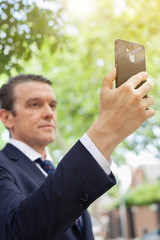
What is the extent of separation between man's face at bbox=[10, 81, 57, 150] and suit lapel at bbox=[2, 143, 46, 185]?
7.4 inches

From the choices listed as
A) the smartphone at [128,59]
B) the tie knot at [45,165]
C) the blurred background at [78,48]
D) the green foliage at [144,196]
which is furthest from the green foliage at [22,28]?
the green foliage at [144,196]

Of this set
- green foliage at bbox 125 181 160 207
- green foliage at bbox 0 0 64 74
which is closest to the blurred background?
green foliage at bbox 0 0 64 74

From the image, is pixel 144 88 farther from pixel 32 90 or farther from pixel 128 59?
pixel 32 90

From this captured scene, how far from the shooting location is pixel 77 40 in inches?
327

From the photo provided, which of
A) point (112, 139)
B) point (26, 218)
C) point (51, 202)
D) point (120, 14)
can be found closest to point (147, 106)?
point (112, 139)

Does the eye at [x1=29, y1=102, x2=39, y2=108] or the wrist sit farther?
the eye at [x1=29, y1=102, x2=39, y2=108]

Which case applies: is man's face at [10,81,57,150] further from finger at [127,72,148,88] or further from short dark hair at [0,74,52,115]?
finger at [127,72,148,88]

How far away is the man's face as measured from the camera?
230 centimetres

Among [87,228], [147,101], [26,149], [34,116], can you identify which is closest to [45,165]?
[26,149]

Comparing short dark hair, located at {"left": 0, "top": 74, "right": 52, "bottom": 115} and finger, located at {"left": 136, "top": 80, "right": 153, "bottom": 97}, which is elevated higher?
short dark hair, located at {"left": 0, "top": 74, "right": 52, "bottom": 115}

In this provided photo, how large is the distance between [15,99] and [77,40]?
6171 millimetres

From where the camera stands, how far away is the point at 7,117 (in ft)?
8.26

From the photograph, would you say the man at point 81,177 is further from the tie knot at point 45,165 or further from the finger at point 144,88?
the tie knot at point 45,165

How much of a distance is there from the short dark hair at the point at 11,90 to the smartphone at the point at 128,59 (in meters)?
1.34
